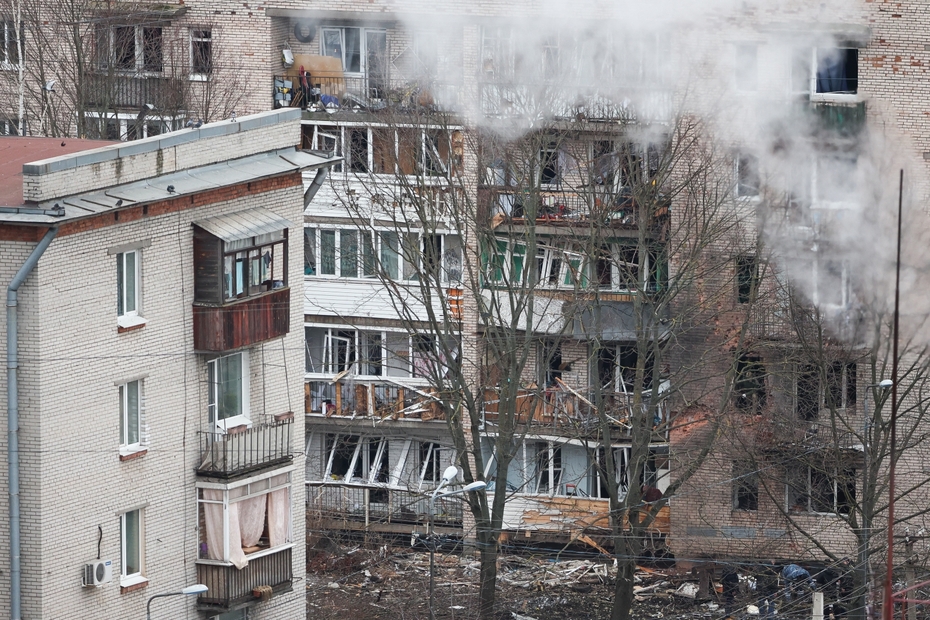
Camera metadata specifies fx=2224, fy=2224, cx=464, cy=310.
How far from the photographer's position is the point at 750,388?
168ft

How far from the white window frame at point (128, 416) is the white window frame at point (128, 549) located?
3.48 feet

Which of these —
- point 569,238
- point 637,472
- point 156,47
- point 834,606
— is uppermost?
point 156,47

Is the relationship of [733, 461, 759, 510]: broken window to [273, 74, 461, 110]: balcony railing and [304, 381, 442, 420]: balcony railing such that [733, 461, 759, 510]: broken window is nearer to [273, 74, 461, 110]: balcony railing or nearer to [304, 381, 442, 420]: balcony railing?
[304, 381, 442, 420]: balcony railing

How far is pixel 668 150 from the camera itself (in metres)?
49.1

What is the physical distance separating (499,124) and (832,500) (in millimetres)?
11878

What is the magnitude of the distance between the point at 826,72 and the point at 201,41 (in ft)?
51.0

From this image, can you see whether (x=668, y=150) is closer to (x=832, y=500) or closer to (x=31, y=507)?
(x=832, y=500)

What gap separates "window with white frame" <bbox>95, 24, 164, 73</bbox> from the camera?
5547 cm

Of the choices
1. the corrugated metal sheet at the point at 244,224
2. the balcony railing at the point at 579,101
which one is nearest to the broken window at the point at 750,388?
the balcony railing at the point at 579,101

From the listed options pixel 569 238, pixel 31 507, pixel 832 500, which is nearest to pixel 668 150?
pixel 569 238

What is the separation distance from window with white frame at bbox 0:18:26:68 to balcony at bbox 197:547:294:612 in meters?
20.1

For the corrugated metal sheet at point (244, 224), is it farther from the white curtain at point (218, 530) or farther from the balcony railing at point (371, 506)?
the balcony railing at point (371, 506)

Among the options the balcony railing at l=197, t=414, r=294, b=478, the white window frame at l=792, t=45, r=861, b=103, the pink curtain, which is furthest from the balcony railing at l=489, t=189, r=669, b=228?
the pink curtain

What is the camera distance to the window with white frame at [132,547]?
36.6 meters
